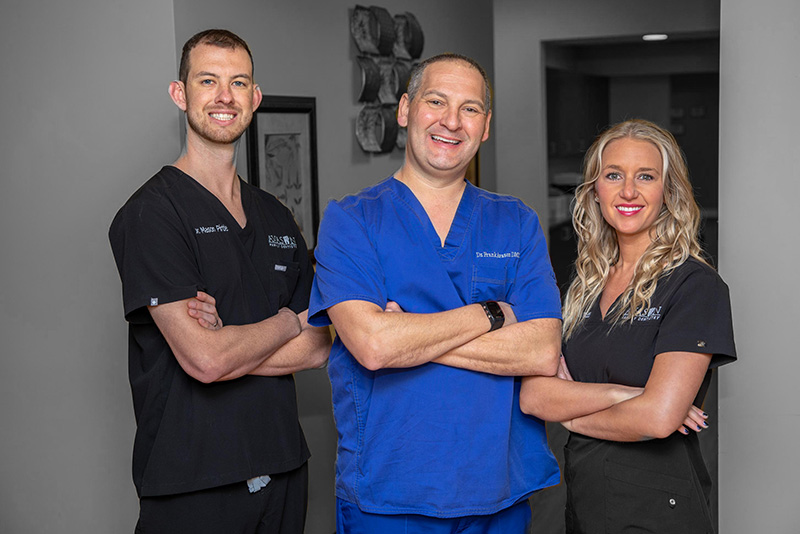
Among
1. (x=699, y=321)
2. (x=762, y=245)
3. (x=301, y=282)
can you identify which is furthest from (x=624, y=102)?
(x=699, y=321)

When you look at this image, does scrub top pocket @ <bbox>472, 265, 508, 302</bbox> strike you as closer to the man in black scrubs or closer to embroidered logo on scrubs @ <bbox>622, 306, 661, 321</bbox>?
embroidered logo on scrubs @ <bbox>622, 306, 661, 321</bbox>

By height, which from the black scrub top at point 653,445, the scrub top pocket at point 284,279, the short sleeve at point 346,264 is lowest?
the black scrub top at point 653,445

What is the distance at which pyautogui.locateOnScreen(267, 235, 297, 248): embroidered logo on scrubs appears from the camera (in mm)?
2148

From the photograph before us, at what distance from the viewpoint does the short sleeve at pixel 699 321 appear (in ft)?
5.52

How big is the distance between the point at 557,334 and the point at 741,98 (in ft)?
3.12

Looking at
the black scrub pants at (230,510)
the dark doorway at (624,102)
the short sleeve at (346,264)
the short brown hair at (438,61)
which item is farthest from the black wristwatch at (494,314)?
the dark doorway at (624,102)

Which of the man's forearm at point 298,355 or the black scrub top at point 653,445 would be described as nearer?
the black scrub top at point 653,445

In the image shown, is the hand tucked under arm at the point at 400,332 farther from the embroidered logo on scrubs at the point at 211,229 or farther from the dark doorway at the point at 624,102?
the dark doorway at the point at 624,102

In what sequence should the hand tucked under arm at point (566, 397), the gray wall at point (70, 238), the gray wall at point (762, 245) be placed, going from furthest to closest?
the gray wall at point (70, 238), the gray wall at point (762, 245), the hand tucked under arm at point (566, 397)

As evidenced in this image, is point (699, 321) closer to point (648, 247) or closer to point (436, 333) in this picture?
point (648, 247)

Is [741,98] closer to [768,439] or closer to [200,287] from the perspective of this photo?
[768,439]

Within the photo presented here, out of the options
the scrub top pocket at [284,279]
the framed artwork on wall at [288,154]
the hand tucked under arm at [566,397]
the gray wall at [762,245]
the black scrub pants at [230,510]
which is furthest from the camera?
the framed artwork on wall at [288,154]

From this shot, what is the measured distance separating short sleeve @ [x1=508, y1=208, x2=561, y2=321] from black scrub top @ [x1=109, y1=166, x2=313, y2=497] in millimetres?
626

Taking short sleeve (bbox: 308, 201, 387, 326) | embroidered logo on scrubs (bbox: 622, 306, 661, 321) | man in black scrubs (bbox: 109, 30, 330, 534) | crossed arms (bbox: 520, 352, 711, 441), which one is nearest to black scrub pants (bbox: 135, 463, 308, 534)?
man in black scrubs (bbox: 109, 30, 330, 534)
